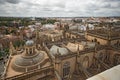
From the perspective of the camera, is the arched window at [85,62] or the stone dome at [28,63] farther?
the arched window at [85,62]

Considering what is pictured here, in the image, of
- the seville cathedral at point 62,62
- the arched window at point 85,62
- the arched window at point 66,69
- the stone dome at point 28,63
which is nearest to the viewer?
the seville cathedral at point 62,62

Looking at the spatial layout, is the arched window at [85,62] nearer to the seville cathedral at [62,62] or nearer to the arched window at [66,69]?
the seville cathedral at [62,62]

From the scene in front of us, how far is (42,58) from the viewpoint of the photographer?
1997 centimetres

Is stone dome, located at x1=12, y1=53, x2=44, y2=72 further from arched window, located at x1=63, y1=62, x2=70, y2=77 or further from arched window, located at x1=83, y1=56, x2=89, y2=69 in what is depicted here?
arched window, located at x1=83, y1=56, x2=89, y2=69

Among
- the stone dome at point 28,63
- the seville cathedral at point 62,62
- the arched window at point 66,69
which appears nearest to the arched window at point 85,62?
the seville cathedral at point 62,62

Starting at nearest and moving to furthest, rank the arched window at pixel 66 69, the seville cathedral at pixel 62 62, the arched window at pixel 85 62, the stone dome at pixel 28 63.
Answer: the seville cathedral at pixel 62 62 < the stone dome at pixel 28 63 < the arched window at pixel 66 69 < the arched window at pixel 85 62

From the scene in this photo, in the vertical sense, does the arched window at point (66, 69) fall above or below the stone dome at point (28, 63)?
below

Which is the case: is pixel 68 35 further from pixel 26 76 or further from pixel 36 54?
pixel 26 76

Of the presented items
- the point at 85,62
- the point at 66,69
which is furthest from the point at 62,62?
the point at 85,62

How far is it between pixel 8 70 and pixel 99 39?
20.2 m

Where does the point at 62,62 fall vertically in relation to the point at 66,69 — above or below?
above

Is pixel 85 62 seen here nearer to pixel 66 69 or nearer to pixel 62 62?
pixel 66 69

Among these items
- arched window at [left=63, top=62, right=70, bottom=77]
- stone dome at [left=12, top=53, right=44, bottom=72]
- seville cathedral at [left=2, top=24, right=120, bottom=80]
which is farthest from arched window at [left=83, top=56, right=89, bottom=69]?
stone dome at [left=12, top=53, right=44, bottom=72]

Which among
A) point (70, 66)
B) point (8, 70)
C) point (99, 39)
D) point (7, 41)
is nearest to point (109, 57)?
point (99, 39)
